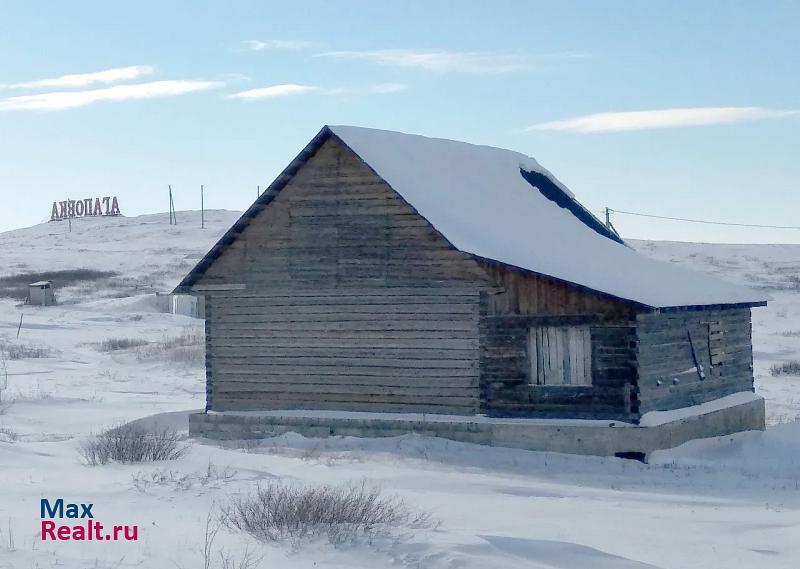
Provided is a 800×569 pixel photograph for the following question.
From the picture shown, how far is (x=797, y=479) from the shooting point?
15.8 meters

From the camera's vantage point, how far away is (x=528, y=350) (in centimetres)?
1800

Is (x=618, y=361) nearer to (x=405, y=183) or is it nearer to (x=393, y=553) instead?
(x=405, y=183)

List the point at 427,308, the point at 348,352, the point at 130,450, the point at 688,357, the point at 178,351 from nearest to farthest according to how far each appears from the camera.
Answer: the point at 130,450
the point at 427,308
the point at 348,352
the point at 688,357
the point at 178,351

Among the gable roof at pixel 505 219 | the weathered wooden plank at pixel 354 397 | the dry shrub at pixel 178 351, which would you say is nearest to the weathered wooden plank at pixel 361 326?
the weathered wooden plank at pixel 354 397

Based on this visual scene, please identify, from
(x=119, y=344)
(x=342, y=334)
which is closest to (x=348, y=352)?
(x=342, y=334)

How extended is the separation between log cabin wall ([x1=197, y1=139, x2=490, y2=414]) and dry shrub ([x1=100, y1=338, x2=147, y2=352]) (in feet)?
54.6

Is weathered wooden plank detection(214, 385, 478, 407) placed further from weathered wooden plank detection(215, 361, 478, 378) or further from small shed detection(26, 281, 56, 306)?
small shed detection(26, 281, 56, 306)

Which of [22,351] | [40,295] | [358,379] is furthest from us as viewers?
[40,295]

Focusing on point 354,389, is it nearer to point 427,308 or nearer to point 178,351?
point 427,308

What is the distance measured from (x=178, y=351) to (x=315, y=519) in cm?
2458

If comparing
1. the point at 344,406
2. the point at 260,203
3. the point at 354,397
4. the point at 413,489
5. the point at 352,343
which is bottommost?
the point at 413,489

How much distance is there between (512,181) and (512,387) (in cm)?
664

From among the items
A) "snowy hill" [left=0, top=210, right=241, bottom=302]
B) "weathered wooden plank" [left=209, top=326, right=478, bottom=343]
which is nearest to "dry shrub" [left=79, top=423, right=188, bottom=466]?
"weathered wooden plank" [left=209, top=326, right=478, bottom=343]

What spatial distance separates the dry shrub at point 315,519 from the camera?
913cm
